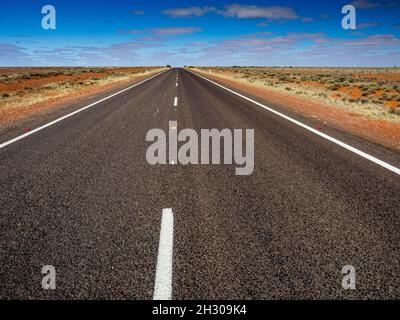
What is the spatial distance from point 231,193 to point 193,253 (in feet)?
5.21

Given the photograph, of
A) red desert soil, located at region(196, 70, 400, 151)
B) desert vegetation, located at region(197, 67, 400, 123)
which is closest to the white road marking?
red desert soil, located at region(196, 70, 400, 151)

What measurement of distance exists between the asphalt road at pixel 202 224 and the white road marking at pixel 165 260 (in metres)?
0.04

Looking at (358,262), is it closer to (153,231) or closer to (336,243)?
(336,243)

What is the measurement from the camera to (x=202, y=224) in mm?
3605

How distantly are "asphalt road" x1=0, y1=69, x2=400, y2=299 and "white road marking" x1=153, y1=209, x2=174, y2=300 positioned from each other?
4 cm

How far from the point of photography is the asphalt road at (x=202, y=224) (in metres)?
2.65

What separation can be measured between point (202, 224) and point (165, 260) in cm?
77

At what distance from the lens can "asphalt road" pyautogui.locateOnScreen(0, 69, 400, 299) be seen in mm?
2650

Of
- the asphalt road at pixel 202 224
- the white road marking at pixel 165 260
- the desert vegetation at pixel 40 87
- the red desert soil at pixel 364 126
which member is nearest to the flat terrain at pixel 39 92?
the desert vegetation at pixel 40 87

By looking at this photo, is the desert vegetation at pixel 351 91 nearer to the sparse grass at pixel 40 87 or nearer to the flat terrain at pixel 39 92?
the flat terrain at pixel 39 92

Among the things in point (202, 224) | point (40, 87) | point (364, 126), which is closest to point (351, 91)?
point (364, 126)
